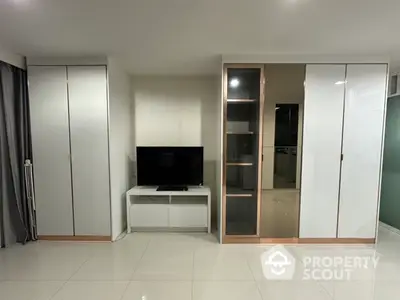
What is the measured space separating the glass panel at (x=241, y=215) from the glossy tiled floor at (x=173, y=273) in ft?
0.72

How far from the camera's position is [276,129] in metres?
3.48

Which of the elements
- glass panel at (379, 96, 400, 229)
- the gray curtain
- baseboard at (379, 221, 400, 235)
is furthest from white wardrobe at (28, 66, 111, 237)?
glass panel at (379, 96, 400, 229)

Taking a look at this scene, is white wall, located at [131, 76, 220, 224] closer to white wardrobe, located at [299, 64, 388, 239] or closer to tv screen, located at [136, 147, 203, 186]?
tv screen, located at [136, 147, 203, 186]

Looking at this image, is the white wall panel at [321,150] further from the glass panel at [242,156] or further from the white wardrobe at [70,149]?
the white wardrobe at [70,149]

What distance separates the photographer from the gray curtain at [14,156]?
A: 3174 mm

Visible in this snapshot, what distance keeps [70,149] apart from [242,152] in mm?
2363

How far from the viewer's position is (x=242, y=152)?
11.7 ft

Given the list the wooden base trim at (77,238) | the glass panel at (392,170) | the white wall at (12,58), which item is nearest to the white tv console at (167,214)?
the wooden base trim at (77,238)

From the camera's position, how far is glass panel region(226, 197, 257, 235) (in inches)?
138

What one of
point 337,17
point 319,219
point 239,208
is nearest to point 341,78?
point 337,17

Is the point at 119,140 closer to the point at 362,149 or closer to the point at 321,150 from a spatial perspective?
the point at 321,150

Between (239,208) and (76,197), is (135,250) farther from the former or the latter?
(239,208)

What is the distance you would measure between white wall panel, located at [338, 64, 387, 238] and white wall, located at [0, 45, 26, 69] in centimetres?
428

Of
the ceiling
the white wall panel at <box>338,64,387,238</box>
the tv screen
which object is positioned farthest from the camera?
the tv screen
